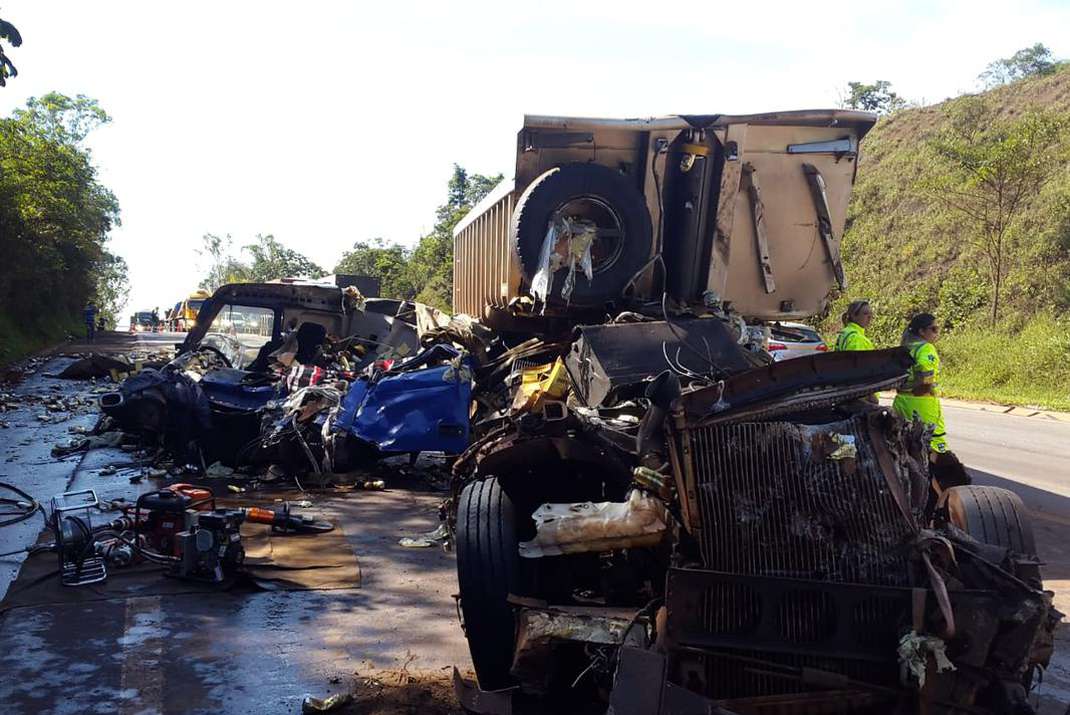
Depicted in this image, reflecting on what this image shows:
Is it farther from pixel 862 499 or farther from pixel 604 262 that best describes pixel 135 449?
pixel 862 499

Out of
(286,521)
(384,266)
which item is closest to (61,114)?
(384,266)

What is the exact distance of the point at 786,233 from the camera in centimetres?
780

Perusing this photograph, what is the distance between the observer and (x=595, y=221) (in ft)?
22.7

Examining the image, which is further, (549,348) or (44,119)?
(44,119)

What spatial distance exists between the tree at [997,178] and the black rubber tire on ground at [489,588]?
20048 mm

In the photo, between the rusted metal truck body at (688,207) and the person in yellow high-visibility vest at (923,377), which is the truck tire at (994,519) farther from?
the rusted metal truck body at (688,207)

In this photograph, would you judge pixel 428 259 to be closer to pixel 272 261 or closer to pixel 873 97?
pixel 873 97

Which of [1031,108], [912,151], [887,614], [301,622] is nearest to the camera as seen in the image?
[887,614]

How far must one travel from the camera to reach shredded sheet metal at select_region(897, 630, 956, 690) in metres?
2.99

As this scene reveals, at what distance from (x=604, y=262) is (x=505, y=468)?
3.15m

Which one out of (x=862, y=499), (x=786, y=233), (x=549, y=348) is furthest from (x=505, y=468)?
(x=786, y=233)

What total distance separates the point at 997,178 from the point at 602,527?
2062 cm

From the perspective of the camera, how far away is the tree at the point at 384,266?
37375 mm

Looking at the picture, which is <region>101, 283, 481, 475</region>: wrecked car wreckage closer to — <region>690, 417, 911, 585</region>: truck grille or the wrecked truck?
the wrecked truck
